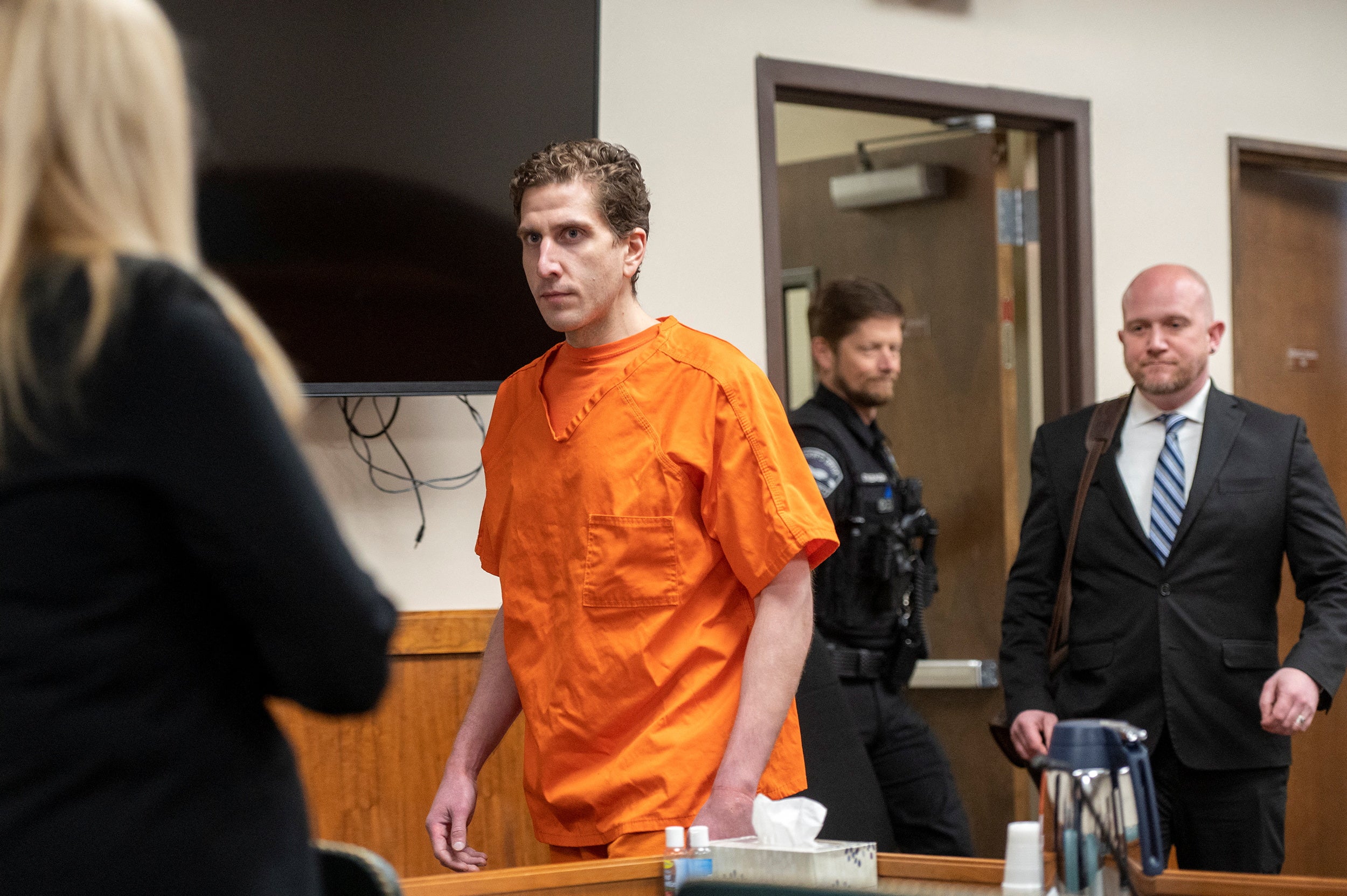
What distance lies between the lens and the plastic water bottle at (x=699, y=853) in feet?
5.38

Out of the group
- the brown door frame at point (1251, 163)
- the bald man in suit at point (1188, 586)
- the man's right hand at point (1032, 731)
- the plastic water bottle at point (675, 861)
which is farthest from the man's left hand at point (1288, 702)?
the brown door frame at point (1251, 163)

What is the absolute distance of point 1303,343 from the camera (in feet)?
15.6

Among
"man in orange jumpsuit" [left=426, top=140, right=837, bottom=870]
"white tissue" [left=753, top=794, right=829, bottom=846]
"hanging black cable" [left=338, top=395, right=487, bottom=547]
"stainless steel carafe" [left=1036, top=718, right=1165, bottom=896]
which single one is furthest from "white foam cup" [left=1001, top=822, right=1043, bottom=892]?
"hanging black cable" [left=338, top=395, right=487, bottom=547]

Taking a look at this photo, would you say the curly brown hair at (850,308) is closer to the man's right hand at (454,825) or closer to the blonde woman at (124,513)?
the man's right hand at (454,825)

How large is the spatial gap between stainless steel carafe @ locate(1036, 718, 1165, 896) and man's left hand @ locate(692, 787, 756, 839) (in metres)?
0.55

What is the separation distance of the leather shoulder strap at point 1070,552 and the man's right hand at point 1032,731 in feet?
0.70

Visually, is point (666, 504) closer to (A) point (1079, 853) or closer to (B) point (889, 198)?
(A) point (1079, 853)

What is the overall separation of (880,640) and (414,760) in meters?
1.22

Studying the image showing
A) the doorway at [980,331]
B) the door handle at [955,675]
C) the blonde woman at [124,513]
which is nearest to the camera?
the blonde woman at [124,513]

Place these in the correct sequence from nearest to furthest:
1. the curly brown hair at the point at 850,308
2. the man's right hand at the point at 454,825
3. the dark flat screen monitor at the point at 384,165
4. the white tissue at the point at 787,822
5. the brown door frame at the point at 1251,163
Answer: the white tissue at the point at 787,822 < the man's right hand at the point at 454,825 < the dark flat screen monitor at the point at 384,165 < the curly brown hair at the point at 850,308 < the brown door frame at the point at 1251,163

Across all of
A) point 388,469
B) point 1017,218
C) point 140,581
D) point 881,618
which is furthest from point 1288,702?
point 140,581

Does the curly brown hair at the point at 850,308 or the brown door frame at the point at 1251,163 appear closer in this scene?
the curly brown hair at the point at 850,308

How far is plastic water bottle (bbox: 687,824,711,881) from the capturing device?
5.38 feet

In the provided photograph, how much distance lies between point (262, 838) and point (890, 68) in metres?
3.29
